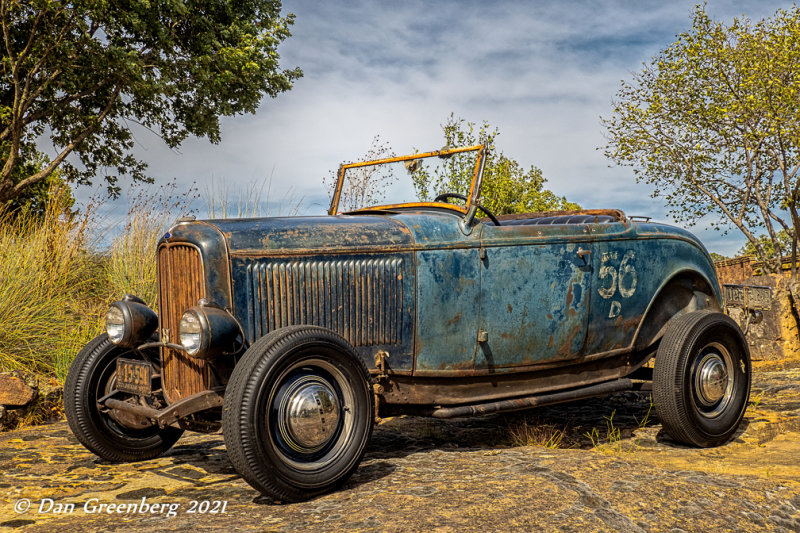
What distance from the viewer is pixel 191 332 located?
3.07 m

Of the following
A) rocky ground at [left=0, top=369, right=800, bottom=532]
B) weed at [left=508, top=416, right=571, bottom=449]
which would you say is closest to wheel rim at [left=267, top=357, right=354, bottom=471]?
rocky ground at [left=0, top=369, right=800, bottom=532]

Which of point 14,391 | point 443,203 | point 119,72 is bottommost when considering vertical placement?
point 14,391

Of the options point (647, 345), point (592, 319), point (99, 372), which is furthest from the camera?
point (647, 345)

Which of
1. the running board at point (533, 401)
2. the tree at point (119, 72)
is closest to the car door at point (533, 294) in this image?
the running board at point (533, 401)

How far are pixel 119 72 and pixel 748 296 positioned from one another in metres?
12.4

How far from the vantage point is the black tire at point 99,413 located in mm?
3775

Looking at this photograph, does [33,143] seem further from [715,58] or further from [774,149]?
[774,149]

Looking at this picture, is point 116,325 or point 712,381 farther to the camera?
point 712,381

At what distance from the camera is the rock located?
5.50m

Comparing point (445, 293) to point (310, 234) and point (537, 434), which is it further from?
point (537, 434)

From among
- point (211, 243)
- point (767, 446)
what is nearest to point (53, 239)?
point (211, 243)

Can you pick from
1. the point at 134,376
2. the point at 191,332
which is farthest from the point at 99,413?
the point at 191,332

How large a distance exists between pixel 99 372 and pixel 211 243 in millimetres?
1225

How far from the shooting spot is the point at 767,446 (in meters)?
4.33
